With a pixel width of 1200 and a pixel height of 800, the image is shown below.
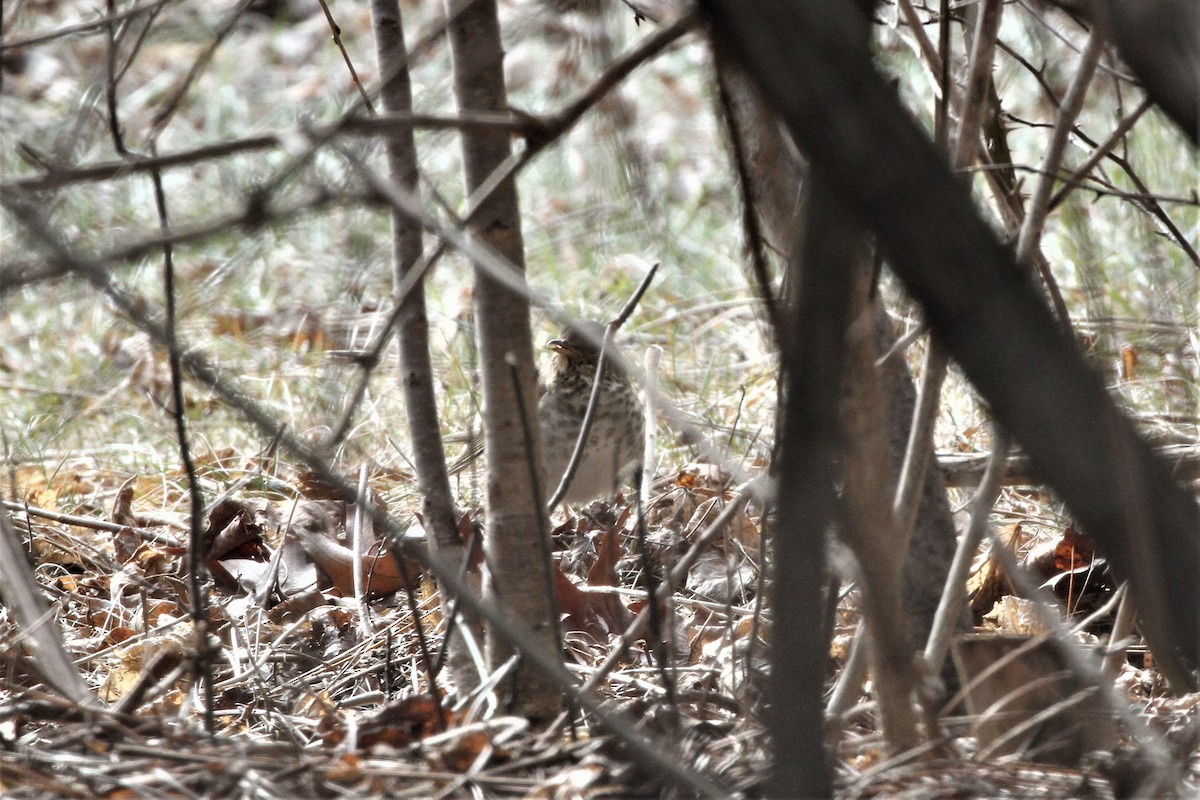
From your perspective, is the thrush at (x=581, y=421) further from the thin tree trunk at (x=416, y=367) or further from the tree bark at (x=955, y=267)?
the tree bark at (x=955, y=267)

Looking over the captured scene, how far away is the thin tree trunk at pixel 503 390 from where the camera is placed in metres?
1.64

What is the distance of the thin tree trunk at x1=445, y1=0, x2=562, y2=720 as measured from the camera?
1.64 meters

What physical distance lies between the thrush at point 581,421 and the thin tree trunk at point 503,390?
2.23 meters

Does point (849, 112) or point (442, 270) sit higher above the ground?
point (442, 270)

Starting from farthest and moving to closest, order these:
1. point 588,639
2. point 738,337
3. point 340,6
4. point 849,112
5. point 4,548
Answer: point 340,6, point 738,337, point 588,639, point 4,548, point 849,112

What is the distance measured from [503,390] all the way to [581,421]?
2401mm

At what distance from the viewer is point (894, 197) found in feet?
3.10

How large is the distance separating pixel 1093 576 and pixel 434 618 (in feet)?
4.22

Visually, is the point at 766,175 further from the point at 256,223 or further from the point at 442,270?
the point at 442,270

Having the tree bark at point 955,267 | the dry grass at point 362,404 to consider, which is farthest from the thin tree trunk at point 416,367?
the tree bark at point 955,267

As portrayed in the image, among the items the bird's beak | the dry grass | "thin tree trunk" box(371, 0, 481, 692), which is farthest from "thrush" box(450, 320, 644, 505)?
"thin tree trunk" box(371, 0, 481, 692)

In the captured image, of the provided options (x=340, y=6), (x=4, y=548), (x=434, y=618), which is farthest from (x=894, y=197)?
(x=340, y=6)

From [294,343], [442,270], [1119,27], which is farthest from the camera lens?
[442,270]

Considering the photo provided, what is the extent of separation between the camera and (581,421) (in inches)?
161
